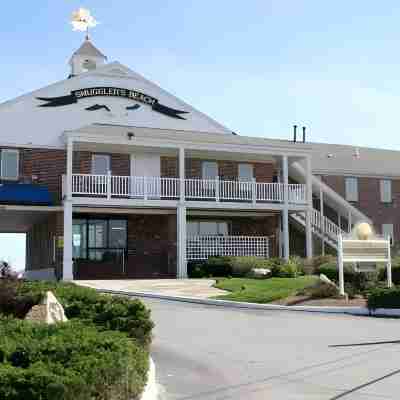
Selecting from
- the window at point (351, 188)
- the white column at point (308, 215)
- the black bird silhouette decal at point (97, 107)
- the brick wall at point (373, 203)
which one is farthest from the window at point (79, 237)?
the window at point (351, 188)

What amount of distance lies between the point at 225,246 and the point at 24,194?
8735 mm

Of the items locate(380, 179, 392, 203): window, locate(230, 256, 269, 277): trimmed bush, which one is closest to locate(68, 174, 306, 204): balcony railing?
locate(230, 256, 269, 277): trimmed bush

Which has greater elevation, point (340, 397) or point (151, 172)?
point (151, 172)

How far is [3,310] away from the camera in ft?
42.3

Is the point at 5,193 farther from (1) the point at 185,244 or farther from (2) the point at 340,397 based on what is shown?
(2) the point at 340,397

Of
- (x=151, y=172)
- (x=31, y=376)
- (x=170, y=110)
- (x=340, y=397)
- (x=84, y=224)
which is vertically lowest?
(x=340, y=397)

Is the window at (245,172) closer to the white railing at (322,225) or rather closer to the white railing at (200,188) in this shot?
the white railing at (200,188)

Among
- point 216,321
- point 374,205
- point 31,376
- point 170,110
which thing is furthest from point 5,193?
point 31,376

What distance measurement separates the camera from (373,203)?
39.6m

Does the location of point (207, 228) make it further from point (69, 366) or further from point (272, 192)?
point (69, 366)

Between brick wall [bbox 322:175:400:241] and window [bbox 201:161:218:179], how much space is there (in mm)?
8021

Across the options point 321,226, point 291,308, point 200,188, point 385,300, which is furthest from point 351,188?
point 385,300

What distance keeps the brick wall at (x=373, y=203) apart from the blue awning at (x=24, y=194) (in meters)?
16.4

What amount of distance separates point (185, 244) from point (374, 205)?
1507 cm
